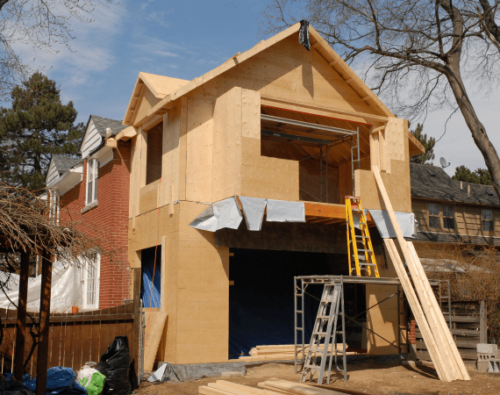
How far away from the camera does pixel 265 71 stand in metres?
13.8

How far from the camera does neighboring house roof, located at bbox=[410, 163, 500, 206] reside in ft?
89.2

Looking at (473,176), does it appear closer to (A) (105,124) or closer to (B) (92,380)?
(A) (105,124)

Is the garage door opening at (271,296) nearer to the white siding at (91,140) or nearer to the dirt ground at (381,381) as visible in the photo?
the dirt ground at (381,381)

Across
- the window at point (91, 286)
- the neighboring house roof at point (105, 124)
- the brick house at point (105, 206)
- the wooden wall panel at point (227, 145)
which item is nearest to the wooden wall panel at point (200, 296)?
the wooden wall panel at point (227, 145)

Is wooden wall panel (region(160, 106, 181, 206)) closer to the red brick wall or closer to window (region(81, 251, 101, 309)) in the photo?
the red brick wall

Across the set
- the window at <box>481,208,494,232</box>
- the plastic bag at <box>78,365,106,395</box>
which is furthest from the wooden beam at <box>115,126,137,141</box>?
the window at <box>481,208,494,232</box>

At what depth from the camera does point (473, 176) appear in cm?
4119

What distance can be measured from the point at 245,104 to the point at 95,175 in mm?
6668

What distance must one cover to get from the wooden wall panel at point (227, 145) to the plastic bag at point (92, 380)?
477 centimetres

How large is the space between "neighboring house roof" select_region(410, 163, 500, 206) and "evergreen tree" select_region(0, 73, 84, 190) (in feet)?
74.6

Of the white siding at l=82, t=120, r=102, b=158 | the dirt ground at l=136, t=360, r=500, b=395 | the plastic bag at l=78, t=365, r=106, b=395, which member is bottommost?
the dirt ground at l=136, t=360, r=500, b=395

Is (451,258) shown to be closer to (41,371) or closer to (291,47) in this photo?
(291,47)

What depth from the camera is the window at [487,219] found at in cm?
2872

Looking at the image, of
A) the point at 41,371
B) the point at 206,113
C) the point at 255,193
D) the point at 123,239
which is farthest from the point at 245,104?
the point at 41,371
